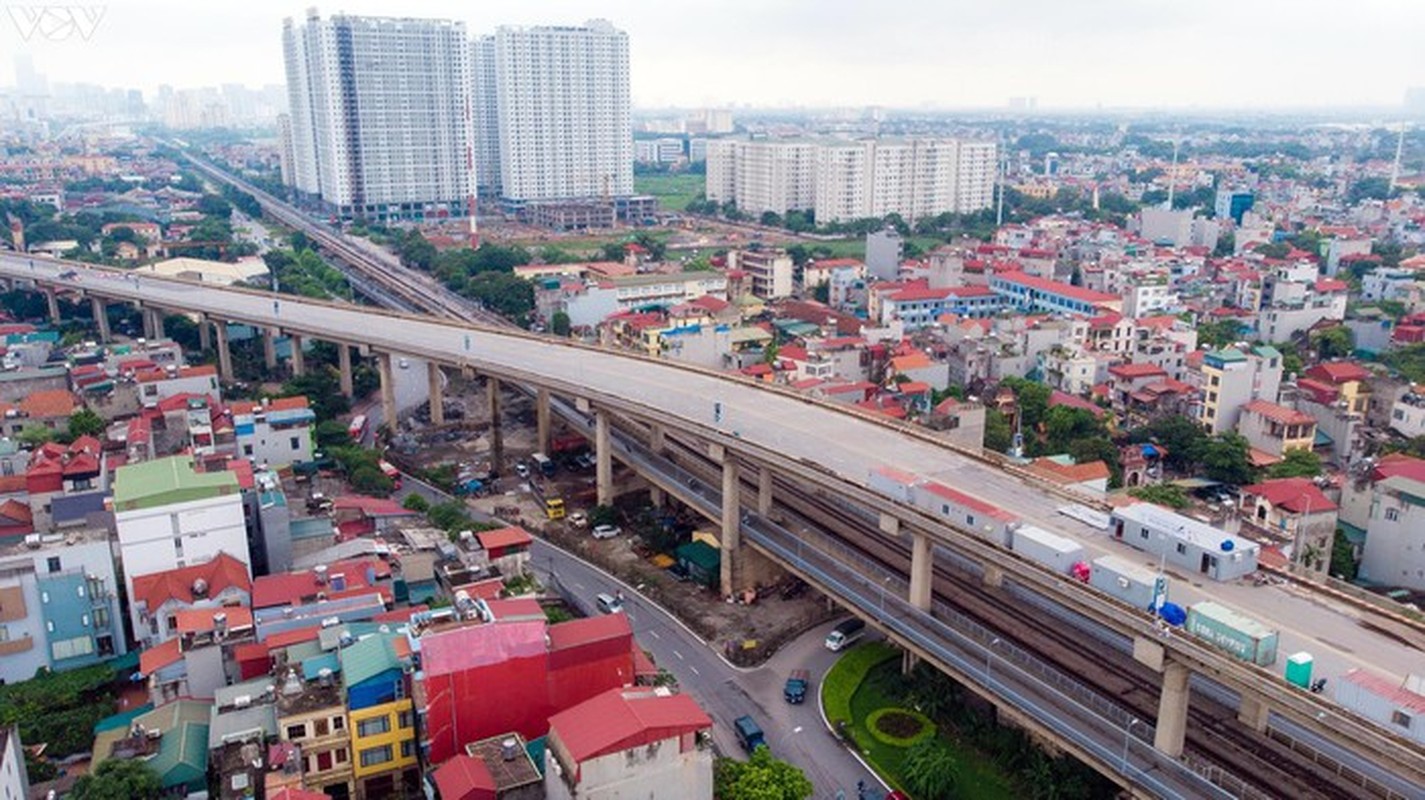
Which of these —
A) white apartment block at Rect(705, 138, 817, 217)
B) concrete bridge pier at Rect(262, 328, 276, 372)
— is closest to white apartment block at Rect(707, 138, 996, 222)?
white apartment block at Rect(705, 138, 817, 217)

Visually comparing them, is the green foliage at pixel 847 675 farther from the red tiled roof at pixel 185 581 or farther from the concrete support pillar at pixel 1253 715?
the red tiled roof at pixel 185 581

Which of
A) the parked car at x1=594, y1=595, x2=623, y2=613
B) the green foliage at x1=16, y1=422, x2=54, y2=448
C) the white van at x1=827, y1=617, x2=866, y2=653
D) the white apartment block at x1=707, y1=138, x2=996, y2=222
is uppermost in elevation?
the white apartment block at x1=707, y1=138, x2=996, y2=222

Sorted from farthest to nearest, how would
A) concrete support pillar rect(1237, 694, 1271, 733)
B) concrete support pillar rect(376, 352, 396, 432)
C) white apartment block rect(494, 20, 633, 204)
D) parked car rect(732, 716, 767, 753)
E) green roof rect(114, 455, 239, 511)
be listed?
white apartment block rect(494, 20, 633, 204)
concrete support pillar rect(376, 352, 396, 432)
green roof rect(114, 455, 239, 511)
parked car rect(732, 716, 767, 753)
concrete support pillar rect(1237, 694, 1271, 733)

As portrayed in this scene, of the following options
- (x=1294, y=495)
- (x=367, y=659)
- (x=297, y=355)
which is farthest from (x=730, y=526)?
(x=297, y=355)

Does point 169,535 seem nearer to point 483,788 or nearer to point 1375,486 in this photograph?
point 483,788

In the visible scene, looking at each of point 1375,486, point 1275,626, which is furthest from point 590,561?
point 1375,486

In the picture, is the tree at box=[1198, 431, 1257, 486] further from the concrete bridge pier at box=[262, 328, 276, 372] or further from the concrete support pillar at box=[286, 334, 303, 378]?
the concrete bridge pier at box=[262, 328, 276, 372]

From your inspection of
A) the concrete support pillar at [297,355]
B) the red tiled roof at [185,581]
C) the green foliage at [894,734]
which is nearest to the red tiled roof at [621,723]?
the green foliage at [894,734]
